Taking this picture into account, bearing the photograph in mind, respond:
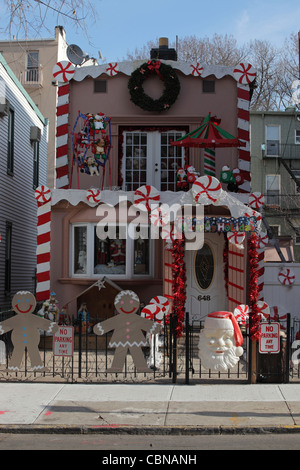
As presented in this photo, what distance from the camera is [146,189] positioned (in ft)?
50.1

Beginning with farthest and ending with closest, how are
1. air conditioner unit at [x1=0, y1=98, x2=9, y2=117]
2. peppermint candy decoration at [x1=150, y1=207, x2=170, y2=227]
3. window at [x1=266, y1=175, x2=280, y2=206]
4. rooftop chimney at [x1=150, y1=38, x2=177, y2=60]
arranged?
window at [x1=266, y1=175, x2=280, y2=206]
rooftop chimney at [x1=150, y1=38, x2=177, y2=60]
air conditioner unit at [x1=0, y1=98, x2=9, y2=117]
peppermint candy decoration at [x1=150, y1=207, x2=170, y2=227]

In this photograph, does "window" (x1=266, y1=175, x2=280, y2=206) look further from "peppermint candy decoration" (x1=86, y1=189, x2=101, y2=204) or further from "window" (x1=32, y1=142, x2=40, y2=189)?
"peppermint candy decoration" (x1=86, y1=189, x2=101, y2=204)

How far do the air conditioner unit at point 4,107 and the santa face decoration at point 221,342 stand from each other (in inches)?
448

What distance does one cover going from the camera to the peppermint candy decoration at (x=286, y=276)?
639 inches

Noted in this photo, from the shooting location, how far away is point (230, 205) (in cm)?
1334

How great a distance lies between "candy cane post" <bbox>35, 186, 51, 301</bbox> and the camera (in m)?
15.5

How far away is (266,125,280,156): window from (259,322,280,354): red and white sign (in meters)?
25.3

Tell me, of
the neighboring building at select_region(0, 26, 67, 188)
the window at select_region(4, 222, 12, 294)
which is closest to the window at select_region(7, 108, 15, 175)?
the window at select_region(4, 222, 12, 294)

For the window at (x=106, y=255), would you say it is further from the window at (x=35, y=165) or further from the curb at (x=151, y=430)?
the window at (x=35, y=165)

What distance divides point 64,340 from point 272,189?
83.5ft

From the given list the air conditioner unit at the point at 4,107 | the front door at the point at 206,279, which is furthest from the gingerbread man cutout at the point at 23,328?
the air conditioner unit at the point at 4,107
